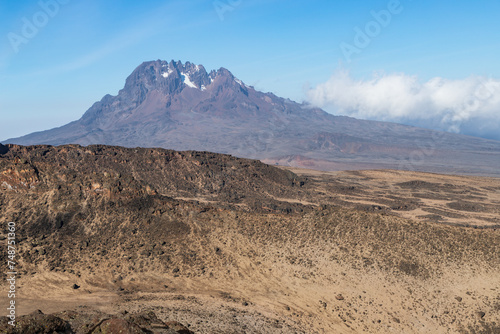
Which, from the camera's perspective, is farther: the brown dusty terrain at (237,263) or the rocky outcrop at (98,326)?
the brown dusty terrain at (237,263)

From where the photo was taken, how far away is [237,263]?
30.7 meters

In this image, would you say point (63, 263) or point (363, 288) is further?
point (63, 263)

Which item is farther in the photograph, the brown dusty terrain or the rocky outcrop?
the brown dusty terrain

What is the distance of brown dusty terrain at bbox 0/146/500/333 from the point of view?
24.1 meters

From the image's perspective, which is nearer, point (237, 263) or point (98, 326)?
point (98, 326)

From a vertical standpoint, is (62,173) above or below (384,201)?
above

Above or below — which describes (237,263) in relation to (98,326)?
below

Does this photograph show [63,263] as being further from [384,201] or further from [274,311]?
[384,201]

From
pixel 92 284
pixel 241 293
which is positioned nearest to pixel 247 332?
pixel 241 293

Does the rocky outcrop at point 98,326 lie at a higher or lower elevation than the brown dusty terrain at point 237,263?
higher

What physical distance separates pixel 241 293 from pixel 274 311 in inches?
133

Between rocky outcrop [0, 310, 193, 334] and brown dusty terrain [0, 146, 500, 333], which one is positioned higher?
rocky outcrop [0, 310, 193, 334]

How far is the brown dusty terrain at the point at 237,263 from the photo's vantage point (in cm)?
2414

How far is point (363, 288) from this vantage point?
90.2 feet
